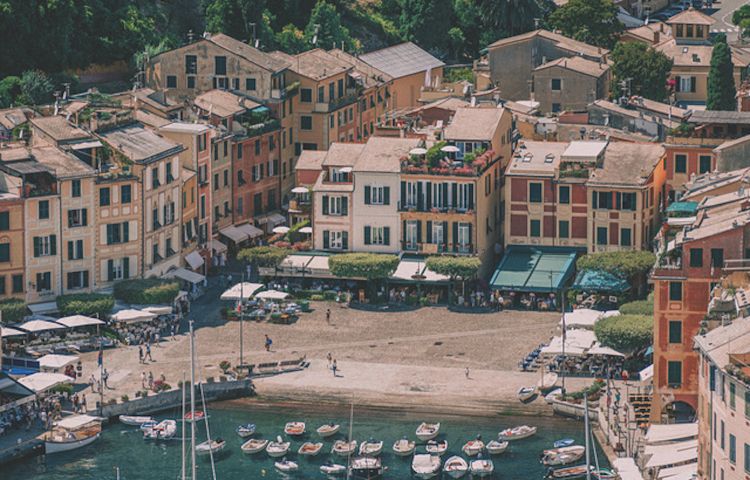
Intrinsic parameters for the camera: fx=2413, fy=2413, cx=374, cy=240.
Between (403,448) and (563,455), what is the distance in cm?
1011

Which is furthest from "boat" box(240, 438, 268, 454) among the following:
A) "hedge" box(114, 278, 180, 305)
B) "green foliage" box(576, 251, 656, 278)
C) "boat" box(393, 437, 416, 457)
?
"green foliage" box(576, 251, 656, 278)

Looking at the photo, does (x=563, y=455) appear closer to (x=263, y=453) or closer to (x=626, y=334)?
(x=626, y=334)

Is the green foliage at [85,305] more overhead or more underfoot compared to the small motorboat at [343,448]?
more overhead

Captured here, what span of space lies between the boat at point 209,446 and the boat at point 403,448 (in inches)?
430

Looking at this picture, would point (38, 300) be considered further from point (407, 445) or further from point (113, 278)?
point (407, 445)

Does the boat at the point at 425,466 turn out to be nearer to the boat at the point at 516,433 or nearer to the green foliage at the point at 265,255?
the boat at the point at 516,433

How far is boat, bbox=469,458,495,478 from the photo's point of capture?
147 metres

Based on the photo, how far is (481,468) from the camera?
14712 centimetres

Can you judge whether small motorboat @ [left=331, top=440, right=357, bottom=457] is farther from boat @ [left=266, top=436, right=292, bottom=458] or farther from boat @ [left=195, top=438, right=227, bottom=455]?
boat @ [left=195, top=438, right=227, bottom=455]

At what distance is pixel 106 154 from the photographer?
17625cm

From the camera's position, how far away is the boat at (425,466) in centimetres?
14700

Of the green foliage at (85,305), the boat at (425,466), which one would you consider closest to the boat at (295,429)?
the boat at (425,466)

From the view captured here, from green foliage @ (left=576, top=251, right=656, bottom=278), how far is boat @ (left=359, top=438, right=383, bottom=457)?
31.5m

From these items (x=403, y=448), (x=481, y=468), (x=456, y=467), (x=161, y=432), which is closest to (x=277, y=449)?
(x=403, y=448)
